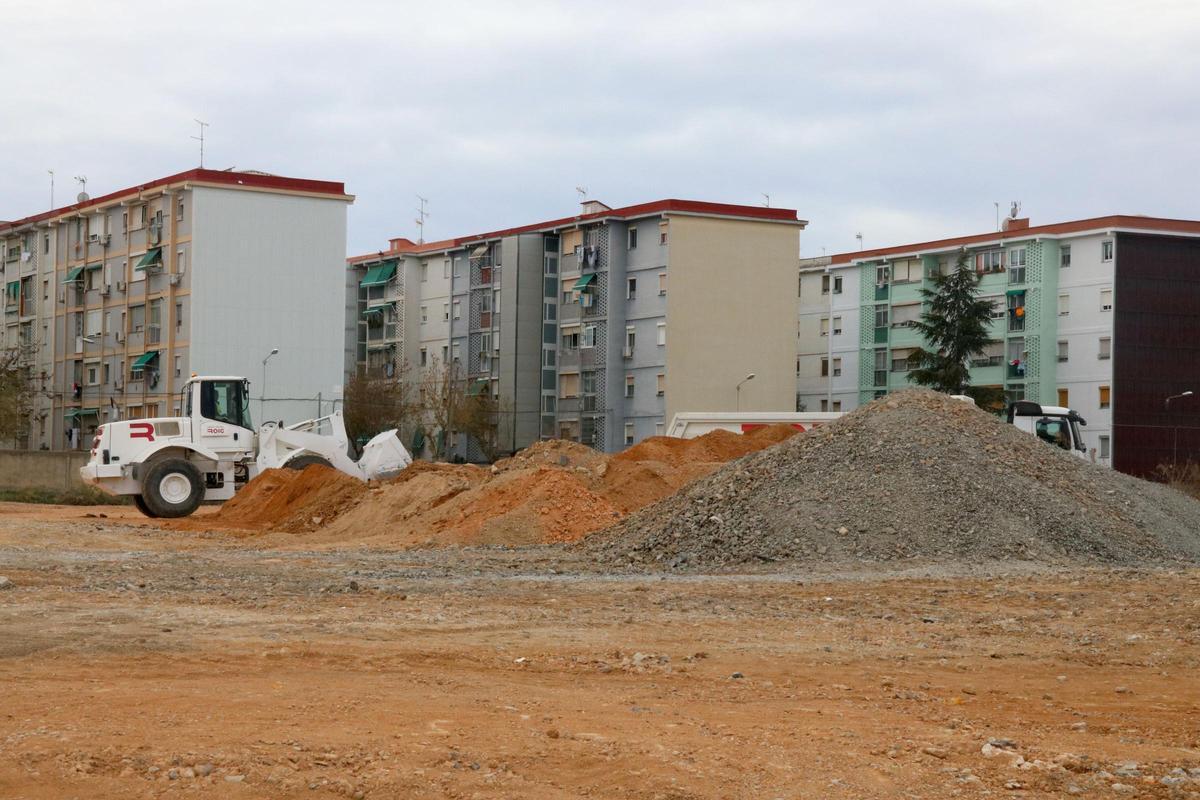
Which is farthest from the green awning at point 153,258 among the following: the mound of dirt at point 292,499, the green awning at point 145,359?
the mound of dirt at point 292,499

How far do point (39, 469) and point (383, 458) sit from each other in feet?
65.5

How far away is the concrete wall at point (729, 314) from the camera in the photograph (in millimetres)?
80438

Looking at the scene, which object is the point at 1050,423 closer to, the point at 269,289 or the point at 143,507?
the point at 143,507

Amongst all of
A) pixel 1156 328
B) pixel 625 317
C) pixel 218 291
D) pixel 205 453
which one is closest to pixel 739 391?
pixel 625 317

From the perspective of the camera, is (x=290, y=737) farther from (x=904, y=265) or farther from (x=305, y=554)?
(x=904, y=265)

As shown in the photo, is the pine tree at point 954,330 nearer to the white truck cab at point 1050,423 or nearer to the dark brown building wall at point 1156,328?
the dark brown building wall at point 1156,328

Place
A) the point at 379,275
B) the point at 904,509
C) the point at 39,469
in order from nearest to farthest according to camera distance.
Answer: the point at 904,509 → the point at 39,469 → the point at 379,275

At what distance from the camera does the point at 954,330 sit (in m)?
80.9

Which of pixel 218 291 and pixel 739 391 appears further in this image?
pixel 739 391

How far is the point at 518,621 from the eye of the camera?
1577cm

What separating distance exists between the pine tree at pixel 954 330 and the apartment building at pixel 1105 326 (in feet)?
7.36

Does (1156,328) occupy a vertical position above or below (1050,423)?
above

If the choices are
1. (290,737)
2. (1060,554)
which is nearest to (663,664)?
(290,737)

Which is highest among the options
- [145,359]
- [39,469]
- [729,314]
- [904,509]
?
[729,314]
